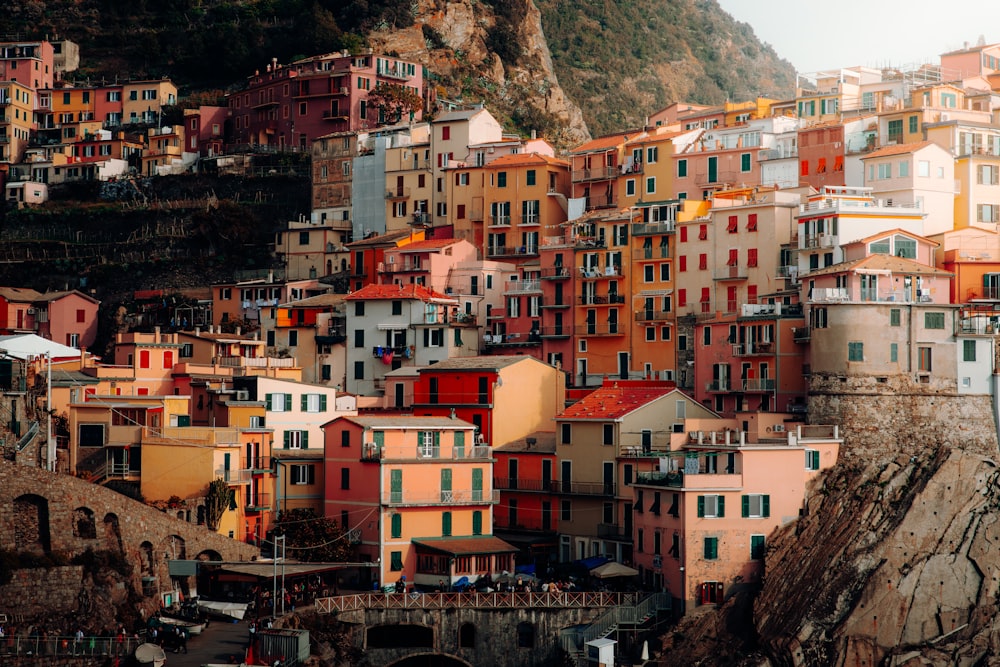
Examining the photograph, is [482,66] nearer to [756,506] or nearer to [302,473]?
[302,473]

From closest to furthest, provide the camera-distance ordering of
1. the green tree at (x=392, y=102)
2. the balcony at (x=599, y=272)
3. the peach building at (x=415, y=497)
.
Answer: the peach building at (x=415, y=497), the balcony at (x=599, y=272), the green tree at (x=392, y=102)

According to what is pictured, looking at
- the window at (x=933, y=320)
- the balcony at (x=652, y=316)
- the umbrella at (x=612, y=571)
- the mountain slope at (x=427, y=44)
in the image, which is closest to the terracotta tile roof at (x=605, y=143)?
the balcony at (x=652, y=316)

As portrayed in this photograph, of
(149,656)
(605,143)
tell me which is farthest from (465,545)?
(605,143)

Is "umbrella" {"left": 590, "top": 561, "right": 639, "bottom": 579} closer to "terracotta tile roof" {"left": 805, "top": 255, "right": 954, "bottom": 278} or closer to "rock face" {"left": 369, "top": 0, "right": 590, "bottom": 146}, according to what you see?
"terracotta tile roof" {"left": 805, "top": 255, "right": 954, "bottom": 278}

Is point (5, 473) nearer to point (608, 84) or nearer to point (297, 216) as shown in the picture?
point (297, 216)

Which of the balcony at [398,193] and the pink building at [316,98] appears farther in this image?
the pink building at [316,98]

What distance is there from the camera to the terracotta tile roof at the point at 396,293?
9869cm

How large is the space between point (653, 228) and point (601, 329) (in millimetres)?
6072

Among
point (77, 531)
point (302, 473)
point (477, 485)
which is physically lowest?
point (77, 531)

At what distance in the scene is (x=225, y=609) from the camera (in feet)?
240

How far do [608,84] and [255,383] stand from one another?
288 feet

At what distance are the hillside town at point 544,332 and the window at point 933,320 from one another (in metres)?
0.13

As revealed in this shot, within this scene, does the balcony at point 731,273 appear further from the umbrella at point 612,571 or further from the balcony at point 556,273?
the umbrella at point 612,571

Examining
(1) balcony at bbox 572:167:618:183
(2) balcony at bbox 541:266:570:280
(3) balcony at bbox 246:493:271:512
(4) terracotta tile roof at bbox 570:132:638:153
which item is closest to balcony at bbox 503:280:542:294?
(2) balcony at bbox 541:266:570:280
